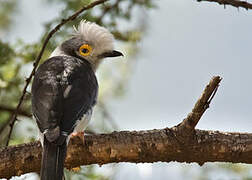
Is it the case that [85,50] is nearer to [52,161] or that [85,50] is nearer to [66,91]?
[66,91]

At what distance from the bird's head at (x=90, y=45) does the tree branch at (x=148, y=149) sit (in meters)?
1.74

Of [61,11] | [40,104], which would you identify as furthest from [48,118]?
[61,11]

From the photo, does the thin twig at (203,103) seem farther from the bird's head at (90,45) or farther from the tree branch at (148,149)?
the bird's head at (90,45)

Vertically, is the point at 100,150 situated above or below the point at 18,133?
below

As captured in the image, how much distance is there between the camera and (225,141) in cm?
476

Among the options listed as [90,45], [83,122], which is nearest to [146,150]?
[83,122]

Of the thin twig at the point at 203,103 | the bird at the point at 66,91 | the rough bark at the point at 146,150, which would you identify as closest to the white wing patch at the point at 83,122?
the bird at the point at 66,91

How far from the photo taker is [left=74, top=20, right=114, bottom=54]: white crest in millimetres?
6273

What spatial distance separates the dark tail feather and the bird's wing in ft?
0.29

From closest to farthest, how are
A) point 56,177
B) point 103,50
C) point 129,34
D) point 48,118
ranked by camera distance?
1. point 56,177
2. point 48,118
3. point 103,50
4. point 129,34

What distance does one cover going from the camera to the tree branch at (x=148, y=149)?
4719 millimetres

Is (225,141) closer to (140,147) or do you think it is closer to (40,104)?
(140,147)

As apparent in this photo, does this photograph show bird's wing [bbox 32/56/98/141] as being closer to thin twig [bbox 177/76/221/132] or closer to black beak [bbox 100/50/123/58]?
black beak [bbox 100/50/123/58]

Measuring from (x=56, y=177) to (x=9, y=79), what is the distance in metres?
2.58
